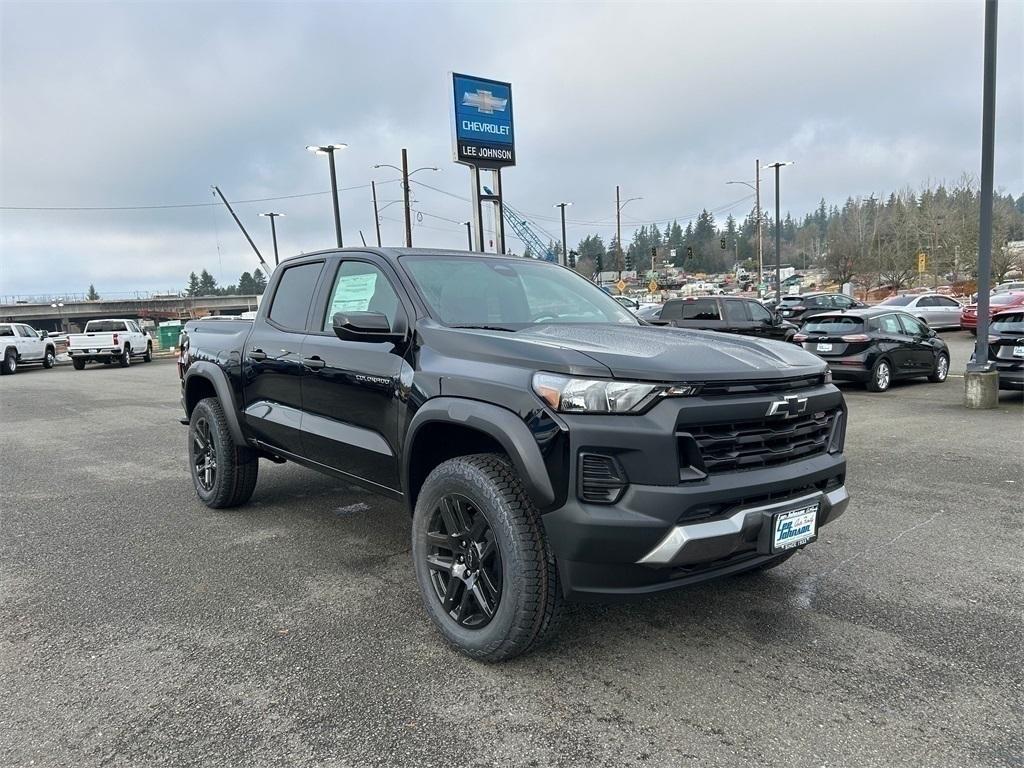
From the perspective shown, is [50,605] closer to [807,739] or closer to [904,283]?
[807,739]

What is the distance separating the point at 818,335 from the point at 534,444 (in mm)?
11357

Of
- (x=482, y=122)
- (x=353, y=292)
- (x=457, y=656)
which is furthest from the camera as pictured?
(x=482, y=122)

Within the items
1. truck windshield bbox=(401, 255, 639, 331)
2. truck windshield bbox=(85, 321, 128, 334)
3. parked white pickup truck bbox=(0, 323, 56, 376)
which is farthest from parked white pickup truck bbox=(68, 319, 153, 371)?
truck windshield bbox=(401, 255, 639, 331)

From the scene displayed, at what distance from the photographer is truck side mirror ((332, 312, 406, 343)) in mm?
3418

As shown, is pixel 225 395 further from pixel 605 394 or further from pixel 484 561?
pixel 605 394

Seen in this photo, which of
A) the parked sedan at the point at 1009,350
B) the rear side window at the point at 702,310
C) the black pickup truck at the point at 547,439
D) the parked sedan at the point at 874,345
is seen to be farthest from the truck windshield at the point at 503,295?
the rear side window at the point at 702,310

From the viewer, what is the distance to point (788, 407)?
299 centimetres

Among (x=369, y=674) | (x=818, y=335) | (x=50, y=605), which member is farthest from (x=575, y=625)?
(x=818, y=335)

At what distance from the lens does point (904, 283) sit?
2347 inches

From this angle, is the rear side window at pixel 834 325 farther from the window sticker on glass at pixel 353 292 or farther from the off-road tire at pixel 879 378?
the window sticker on glass at pixel 353 292

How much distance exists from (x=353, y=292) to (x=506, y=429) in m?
1.84

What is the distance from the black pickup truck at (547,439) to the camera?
264cm

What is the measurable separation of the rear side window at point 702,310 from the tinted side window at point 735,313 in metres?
0.25

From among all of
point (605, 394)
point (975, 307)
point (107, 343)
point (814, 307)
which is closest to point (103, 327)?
point (107, 343)
